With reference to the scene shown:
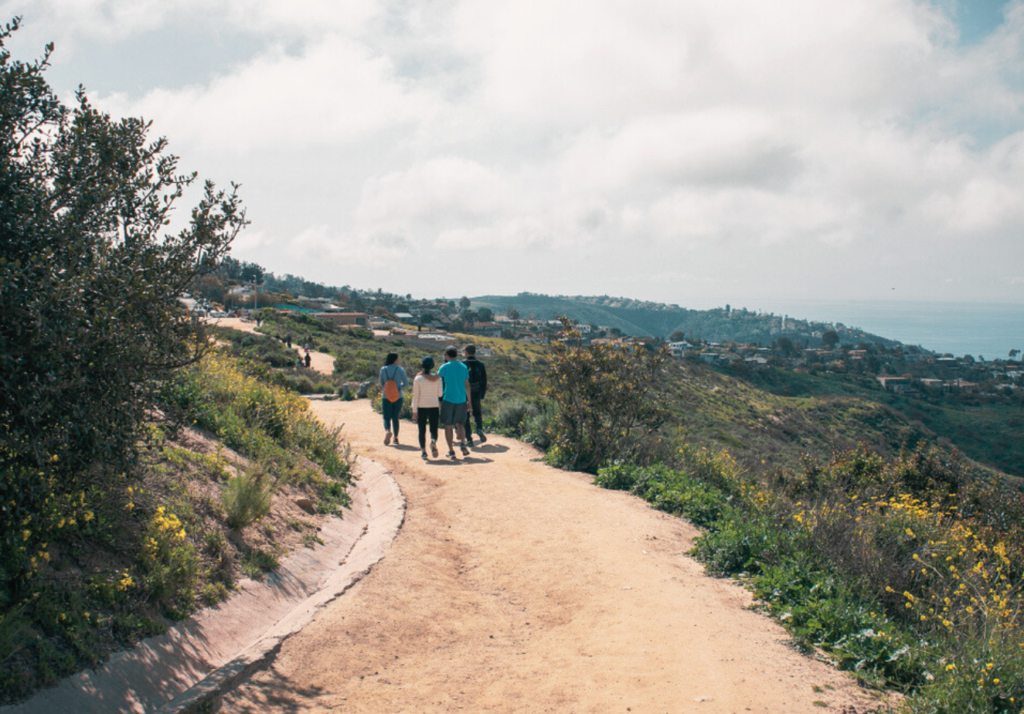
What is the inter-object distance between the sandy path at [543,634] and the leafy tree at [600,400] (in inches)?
108

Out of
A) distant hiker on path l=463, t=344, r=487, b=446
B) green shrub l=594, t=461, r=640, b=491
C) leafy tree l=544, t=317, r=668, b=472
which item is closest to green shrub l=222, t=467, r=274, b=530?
green shrub l=594, t=461, r=640, b=491

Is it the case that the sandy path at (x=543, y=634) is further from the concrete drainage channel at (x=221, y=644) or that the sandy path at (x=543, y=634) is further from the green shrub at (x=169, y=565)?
the green shrub at (x=169, y=565)

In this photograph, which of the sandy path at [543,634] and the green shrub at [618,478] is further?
the green shrub at [618,478]

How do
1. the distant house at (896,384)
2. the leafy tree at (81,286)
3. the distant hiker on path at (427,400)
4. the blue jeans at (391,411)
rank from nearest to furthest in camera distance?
the leafy tree at (81,286) < the distant hiker on path at (427,400) < the blue jeans at (391,411) < the distant house at (896,384)

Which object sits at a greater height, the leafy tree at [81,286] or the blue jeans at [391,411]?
the leafy tree at [81,286]

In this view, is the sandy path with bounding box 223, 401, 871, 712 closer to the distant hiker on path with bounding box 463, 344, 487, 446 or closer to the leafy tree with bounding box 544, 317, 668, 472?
the leafy tree with bounding box 544, 317, 668, 472

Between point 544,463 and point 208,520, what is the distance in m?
6.06

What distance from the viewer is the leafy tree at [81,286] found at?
3066 millimetres

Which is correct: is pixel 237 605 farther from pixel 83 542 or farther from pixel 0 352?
pixel 0 352

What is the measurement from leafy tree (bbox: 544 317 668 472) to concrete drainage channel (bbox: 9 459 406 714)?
14.4 feet

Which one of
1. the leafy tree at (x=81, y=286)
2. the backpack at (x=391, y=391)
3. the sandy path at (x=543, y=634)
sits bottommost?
the sandy path at (x=543, y=634)

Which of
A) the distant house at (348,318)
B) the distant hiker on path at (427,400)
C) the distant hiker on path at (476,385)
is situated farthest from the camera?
the distant house at (348,318)

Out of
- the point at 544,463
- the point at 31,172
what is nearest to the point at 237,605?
the point at 31,172

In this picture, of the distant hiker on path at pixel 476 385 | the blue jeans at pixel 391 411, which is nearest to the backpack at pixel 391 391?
the blue jeans at pixel 391 411
